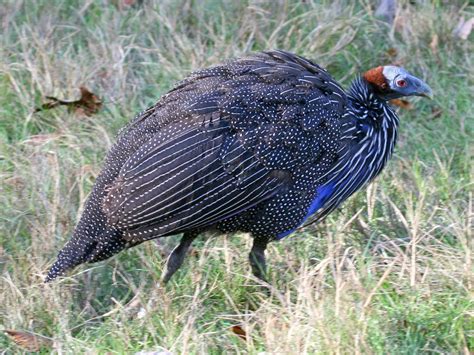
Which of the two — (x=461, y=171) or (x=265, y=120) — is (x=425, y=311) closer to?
(x=265, y=120)

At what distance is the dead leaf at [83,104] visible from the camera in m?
5.43

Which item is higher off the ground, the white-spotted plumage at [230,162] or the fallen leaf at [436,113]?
the white-spotted plumage at [230,162]

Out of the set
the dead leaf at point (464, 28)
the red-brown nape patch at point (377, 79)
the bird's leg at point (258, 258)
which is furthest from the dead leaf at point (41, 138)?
the dead leaf at point (464, 28)

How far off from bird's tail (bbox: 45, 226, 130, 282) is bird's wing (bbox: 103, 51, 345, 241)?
0.08 metres

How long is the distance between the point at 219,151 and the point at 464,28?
2519mm

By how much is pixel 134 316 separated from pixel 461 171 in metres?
1.87

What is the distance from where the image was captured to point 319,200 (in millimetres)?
4273

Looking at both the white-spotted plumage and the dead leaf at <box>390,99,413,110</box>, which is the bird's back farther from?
the dead leaf at <box>390,99,413,110</box>

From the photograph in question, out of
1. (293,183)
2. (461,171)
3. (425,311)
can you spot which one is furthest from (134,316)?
(461,171)

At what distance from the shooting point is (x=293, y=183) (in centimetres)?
416

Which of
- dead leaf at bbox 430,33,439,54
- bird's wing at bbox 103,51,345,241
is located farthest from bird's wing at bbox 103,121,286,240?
dead leaf at bbox 430,33,439,54

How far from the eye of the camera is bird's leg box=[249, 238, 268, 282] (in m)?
4.26

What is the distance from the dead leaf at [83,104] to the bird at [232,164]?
1.16m

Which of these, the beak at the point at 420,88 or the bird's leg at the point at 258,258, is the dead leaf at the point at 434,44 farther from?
the bird's leg at the point at 258,258
